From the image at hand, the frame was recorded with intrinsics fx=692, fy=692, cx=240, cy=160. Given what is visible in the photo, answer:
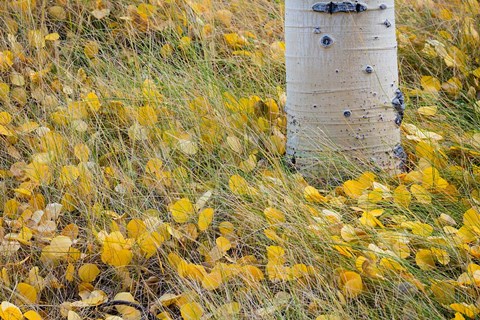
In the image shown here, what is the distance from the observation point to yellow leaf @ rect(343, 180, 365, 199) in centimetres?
199

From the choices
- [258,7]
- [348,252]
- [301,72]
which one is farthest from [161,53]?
[348,252]

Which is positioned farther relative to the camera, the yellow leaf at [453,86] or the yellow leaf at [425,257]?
the yellow leaf at [453,86]

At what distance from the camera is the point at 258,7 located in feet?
11.1

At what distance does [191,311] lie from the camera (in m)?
1.58

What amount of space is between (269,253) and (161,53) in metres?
1.43

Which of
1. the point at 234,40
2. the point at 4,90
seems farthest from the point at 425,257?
the point at 4,90

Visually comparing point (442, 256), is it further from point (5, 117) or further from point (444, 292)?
point (5, 117)

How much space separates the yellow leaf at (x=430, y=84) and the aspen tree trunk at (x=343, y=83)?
1.64 ft

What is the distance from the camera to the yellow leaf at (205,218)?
187 centimetres

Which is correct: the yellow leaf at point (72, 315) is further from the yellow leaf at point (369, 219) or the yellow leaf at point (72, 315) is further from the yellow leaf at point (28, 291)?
the yellow leaf at point (369, 219)

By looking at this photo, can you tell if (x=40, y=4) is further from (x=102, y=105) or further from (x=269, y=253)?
(x=269, y=253)

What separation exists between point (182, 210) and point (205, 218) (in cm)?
9

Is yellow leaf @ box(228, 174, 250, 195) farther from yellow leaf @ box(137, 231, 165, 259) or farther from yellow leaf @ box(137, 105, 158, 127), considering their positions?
yellow leaf @ box(137, 105, 158, 127)

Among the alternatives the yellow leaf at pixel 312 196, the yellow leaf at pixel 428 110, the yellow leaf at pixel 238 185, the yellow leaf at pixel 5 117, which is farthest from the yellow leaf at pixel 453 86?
the yellow leaf at pixel 5 117
